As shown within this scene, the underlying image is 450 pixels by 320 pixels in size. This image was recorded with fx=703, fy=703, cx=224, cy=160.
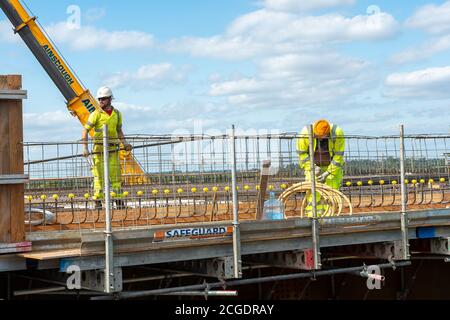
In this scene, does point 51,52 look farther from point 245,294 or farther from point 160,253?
point 160,253

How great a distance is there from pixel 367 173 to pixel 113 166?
15.2ft

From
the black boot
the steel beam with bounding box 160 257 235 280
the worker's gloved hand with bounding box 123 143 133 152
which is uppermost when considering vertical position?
the worker's gloved hand with bounding box 123 143 133 152

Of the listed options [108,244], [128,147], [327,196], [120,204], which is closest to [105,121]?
[120,204]

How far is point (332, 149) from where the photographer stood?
1062 cm

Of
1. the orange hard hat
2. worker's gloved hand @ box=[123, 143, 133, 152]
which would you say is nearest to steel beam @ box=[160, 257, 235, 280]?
worker's gloved hand @ box=[123, 143, 133, 152]

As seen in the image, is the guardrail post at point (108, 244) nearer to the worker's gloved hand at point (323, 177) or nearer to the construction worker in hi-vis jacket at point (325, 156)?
the construction worker in hi-vis jacket at point (325, 156)

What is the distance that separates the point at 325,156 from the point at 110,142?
4.11 m

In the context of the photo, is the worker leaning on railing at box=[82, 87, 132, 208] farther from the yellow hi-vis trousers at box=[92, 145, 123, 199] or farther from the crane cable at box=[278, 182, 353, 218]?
the crane cable at box=[278, 182, 353, 218]

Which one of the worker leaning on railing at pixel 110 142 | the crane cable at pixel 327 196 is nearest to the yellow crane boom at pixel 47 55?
the worker leaning on railing at pixel 110 142

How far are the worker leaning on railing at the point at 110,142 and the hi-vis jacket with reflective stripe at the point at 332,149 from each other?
8.00ft

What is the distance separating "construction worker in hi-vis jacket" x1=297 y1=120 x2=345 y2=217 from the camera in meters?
9.95

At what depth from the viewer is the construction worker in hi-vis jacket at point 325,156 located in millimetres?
9945

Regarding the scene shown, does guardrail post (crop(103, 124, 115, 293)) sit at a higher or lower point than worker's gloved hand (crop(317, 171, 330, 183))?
lower

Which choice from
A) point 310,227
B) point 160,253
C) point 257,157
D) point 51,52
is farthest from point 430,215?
point 51,52
